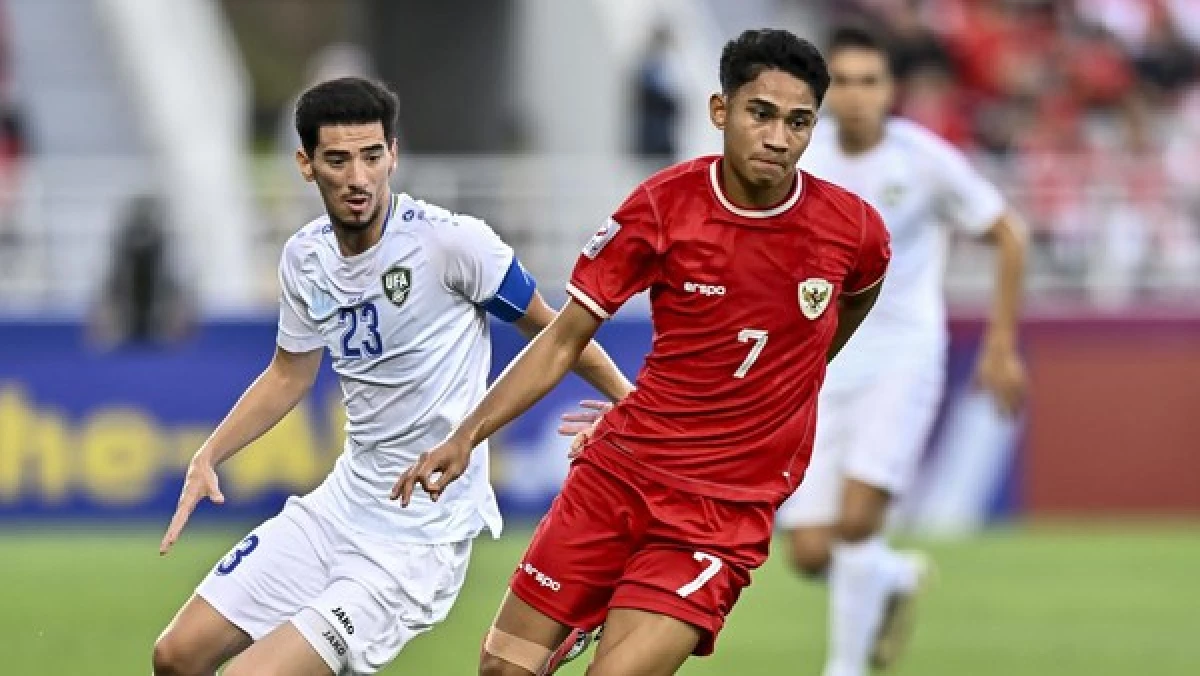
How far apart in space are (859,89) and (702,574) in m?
3.92

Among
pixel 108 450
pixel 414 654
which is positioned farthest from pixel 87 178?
pixel 414 654

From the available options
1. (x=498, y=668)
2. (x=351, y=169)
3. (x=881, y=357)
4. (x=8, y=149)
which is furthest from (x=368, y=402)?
(x=8, y=149)

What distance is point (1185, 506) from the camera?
19812 millimetres

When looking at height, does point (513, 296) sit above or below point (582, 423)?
above

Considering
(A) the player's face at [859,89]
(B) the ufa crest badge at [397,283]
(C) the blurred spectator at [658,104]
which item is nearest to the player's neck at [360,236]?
(B) the ufa crest badge at [397,283]

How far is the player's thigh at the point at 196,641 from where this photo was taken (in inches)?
318

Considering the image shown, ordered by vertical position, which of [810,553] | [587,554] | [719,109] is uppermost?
[719,109]

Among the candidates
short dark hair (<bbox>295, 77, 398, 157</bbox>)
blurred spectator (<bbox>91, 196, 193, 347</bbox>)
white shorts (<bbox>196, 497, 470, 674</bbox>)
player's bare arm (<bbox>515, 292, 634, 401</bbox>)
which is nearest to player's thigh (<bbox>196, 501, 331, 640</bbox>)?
white shorts (<bbox>196, 497, 470, 674</bbox>)

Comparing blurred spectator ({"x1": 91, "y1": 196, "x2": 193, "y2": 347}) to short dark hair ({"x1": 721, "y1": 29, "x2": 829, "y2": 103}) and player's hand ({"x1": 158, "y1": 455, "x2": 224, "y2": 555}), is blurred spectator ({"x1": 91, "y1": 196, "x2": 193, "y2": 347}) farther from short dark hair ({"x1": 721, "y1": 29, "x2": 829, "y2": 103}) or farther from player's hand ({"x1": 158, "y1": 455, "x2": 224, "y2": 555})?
short dark hair ({"x1": 721, "y1": 29, "x2": 829, "y2": 103})

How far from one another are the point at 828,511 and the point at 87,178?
1160 centimetres

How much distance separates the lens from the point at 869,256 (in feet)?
26.5

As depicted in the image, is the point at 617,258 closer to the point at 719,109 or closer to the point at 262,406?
the point at 719,109

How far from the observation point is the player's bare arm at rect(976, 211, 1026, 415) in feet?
37.2

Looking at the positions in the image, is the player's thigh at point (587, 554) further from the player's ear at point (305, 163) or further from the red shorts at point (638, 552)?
the player's ear at point (305, 163)
